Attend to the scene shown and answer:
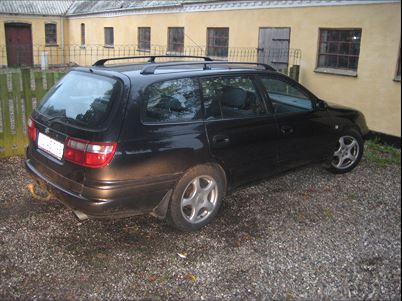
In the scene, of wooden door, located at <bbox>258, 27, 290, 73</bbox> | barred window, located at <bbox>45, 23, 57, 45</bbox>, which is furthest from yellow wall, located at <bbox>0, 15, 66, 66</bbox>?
wooden door, located at <bbox>258, 27, 290, 73</bbox>

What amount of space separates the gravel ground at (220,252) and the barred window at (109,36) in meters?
19.3

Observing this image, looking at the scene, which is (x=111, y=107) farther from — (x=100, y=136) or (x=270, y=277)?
(x=270, y=277)

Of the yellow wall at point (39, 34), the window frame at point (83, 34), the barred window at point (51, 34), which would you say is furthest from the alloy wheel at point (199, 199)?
the barred window at point (51, 34)

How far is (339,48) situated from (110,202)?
8.55 meters

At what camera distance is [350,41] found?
10.0 m

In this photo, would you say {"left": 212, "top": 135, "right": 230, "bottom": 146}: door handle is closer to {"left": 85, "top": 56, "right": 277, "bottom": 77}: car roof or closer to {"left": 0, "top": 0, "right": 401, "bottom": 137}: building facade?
{"left": 85, "top": 56, "right": 277, "bottom": 77}: car roof

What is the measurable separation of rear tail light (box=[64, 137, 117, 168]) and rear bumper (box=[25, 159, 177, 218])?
304 millimetres

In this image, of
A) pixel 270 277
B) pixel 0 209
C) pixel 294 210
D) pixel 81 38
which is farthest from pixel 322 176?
pixel 81 38

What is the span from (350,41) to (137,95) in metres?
7.93

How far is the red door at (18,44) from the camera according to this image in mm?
26469

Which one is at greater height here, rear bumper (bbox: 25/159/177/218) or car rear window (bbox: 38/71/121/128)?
car rear window (bbox: 38/71/121/128)

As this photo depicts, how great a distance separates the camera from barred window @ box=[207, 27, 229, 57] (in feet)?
46.9

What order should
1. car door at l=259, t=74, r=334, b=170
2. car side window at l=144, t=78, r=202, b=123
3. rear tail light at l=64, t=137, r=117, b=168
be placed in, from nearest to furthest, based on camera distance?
rear tail light at l=64, t=137, r=117, b=168 < car side window at l=144, t=78, r=202, b=123 < car door at l=259, t=74, r=334, b=170

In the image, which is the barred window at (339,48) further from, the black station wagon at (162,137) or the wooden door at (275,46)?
the black station wagon at (162,137)
